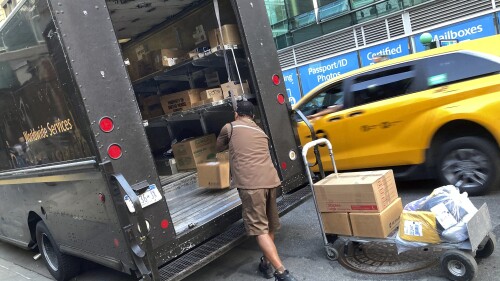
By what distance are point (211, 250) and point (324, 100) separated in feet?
11.4

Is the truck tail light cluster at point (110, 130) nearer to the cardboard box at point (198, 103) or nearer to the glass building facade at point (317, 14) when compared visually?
the cardboard box at point (198, 103)

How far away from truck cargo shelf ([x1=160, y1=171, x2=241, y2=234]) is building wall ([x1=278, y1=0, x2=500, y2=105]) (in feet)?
29.0

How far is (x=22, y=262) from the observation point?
664cm

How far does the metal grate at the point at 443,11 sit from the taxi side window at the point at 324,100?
8417 millimetres

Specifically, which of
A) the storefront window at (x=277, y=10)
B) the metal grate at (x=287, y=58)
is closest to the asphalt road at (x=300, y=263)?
the metal grate at (x=287, y=58)

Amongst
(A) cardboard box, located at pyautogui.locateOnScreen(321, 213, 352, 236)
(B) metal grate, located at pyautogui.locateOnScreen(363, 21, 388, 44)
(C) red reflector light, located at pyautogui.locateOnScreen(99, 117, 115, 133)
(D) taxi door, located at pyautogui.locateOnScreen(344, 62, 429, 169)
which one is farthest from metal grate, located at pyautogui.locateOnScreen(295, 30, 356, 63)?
(C) red reflector light, located at pyautogui.locateOnScreen(99, 117, 115, 133)

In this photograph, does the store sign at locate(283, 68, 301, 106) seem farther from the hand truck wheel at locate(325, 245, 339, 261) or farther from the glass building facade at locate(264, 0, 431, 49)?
the hand truck wheel at locate(325, 245, 339, 261)

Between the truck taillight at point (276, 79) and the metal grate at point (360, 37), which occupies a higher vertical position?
the metal grate at point (360, 37)

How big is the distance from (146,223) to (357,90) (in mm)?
3823

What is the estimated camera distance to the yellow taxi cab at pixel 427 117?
4.95 meters

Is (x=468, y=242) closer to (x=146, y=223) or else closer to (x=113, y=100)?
(x=146, y=223)

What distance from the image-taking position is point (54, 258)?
531 centimetres

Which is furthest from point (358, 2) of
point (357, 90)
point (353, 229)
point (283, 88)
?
point (353, 229)

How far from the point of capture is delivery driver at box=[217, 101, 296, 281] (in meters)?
3.87
